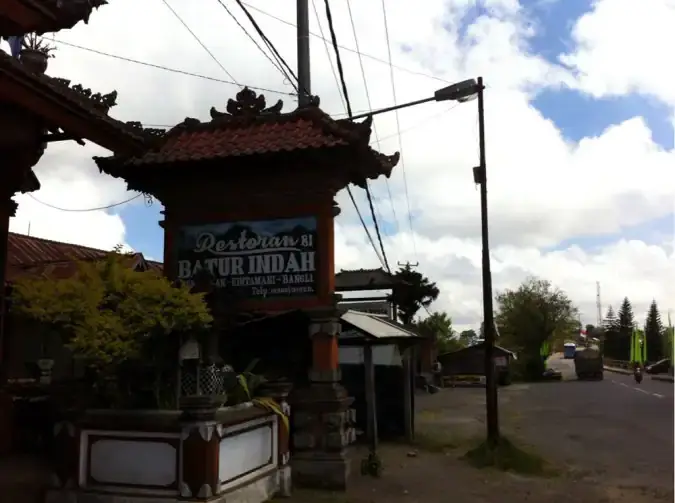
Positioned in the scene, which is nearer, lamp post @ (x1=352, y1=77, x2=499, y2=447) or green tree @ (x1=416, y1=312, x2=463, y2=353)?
lamp post @ (x1=352, y1=77, x2=499, y2=447)

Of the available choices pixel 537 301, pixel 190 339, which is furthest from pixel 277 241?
pixel 537 301

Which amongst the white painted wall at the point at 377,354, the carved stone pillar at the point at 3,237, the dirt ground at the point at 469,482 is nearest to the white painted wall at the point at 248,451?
the dirt ground at the point at 469,482

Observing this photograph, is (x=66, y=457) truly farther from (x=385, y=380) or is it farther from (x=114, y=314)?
(x=385, y=380)

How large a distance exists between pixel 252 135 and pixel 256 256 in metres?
2.07

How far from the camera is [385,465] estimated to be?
12.3m

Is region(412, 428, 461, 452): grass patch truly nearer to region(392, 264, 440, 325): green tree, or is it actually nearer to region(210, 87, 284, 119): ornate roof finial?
region(210, 87, 284, 119): ornate roof finial

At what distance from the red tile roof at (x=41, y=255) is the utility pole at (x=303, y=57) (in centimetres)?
491

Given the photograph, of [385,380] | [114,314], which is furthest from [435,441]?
[114,314]

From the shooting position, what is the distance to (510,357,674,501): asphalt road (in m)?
11.9

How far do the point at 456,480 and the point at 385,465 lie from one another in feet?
5.11

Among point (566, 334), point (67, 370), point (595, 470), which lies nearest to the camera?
point (67, 370)

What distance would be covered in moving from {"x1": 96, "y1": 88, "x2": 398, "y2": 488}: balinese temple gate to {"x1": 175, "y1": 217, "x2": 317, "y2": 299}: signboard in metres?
0.02

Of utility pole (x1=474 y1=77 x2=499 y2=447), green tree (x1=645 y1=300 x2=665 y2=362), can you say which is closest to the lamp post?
utility pole (x1=474 y1=77 x2=499 y2=447)

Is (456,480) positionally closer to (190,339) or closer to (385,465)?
(385,465)
